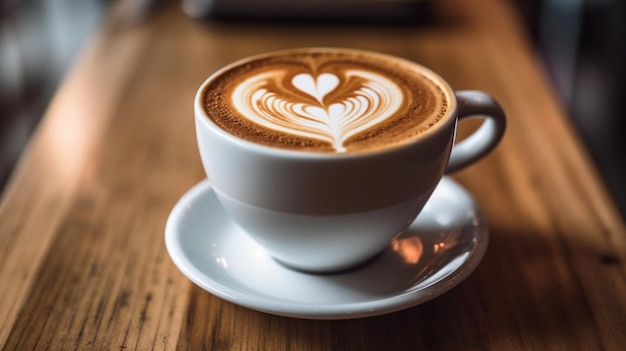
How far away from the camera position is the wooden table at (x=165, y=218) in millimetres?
521

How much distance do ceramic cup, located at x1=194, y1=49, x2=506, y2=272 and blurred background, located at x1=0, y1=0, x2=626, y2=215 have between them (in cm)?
83

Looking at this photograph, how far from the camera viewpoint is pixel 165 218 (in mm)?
676

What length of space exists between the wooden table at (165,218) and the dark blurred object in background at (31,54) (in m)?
0.78

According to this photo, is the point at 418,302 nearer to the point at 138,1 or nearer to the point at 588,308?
the point at 588,308

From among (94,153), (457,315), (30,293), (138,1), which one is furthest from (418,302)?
(138,1)

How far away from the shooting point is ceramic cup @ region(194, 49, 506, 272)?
1.58ft

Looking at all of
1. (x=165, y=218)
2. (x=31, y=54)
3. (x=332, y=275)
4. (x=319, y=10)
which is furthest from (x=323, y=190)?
(x=31, y=54)

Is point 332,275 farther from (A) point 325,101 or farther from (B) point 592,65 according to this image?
(B) point 592,65

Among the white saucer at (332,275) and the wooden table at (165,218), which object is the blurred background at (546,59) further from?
the white saucer at (332,275)

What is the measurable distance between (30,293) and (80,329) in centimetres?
7

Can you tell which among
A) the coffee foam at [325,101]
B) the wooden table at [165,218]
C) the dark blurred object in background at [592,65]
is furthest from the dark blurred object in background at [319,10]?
the dark blurred object in background at [592,65]

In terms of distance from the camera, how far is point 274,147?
0.49 m

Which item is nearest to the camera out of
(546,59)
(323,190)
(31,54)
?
(323,190)

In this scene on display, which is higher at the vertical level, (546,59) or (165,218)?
(165,218)
